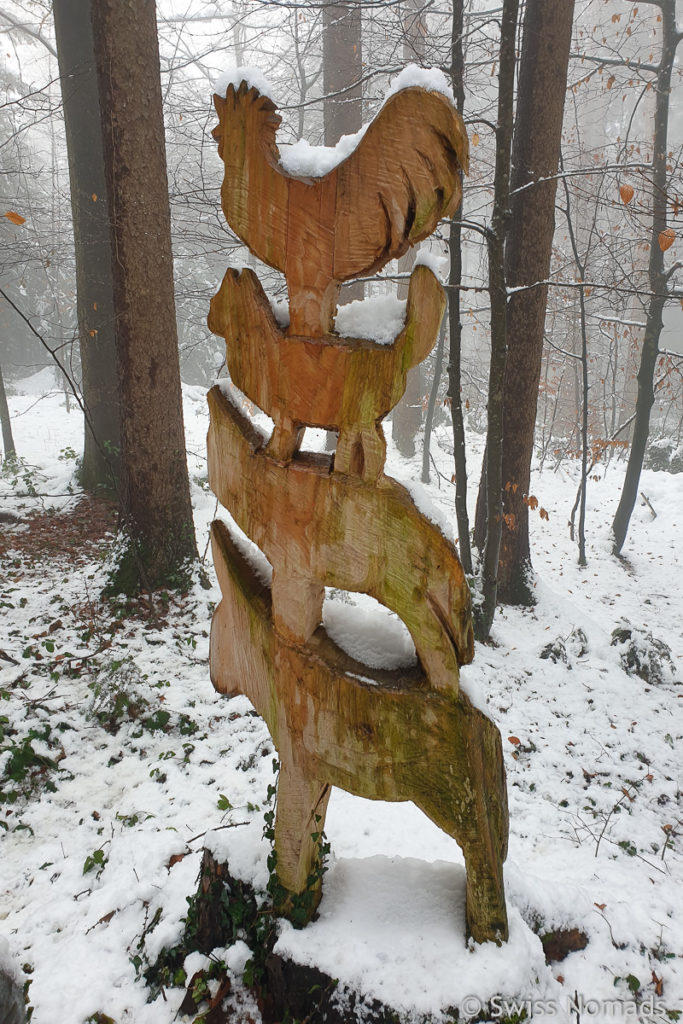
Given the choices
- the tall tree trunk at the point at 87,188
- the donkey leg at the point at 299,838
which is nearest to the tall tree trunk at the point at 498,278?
the donkey leg at the point at 299,838

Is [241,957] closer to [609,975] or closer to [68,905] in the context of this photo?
[68,905]

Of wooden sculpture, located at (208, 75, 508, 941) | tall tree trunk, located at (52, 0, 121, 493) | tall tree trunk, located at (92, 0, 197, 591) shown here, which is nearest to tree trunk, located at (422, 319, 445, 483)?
tall tree trunk, located at (52, 0, 121, 493)

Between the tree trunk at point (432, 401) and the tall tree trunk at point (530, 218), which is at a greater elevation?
the tall tree trunk at point (530, 218)

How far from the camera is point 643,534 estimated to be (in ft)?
27.5

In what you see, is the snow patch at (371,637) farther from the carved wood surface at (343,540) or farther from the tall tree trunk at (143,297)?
the tall tree trunk at (143,297)

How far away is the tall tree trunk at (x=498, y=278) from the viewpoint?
12.6 feet

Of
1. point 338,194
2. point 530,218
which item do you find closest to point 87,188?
point 530,218

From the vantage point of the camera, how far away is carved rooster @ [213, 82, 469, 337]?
4.09 ft

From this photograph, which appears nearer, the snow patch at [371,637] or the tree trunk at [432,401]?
the snow patch at [371,637]

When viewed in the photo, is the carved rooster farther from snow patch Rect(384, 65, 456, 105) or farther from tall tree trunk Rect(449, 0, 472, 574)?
tall tree trunk Rect(449, 0, 472, 574)

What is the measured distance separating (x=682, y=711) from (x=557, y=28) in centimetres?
555

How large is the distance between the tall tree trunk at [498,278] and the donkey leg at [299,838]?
2873 mm

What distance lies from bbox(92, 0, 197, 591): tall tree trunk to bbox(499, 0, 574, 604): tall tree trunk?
286 cm

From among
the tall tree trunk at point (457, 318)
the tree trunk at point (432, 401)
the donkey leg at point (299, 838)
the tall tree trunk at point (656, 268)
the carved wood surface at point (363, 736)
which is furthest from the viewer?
the tree trunk at point (432, 401)
